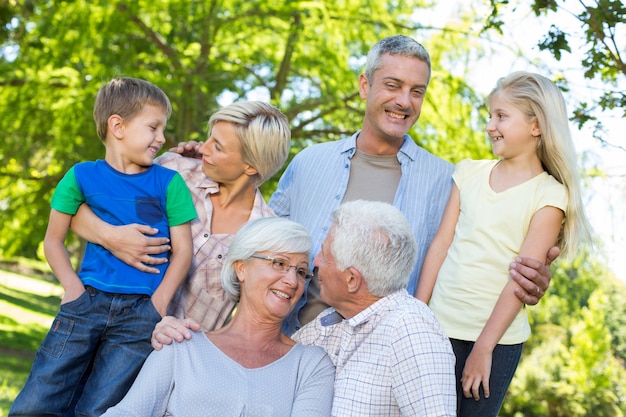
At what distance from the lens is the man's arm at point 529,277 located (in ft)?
9.41

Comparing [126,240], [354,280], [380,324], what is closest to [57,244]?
[126,240]

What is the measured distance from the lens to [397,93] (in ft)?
11.5

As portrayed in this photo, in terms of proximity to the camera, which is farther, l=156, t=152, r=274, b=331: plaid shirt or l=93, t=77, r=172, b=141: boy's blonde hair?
l=156, t=152, r=274, b=331: plaid shirt

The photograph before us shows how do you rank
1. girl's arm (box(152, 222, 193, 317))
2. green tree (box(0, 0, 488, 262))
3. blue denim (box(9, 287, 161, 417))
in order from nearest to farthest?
blue denim (box(9, 287, 161, 417)) → girl's arm (box(152, 222, 193, 317)) → green tree (box(0, 0, 488, 262))

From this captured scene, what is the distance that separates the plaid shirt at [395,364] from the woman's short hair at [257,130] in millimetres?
851

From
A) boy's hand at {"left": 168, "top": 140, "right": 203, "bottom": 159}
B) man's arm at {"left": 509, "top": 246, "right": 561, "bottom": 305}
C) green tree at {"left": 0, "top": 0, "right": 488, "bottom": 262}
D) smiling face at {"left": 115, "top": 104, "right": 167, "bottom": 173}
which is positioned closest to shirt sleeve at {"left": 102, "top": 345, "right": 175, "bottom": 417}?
smiling face at {"left": 115, "top": 104, "right": 167, "bottom": 173}

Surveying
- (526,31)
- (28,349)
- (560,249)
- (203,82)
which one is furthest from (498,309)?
(28,349)

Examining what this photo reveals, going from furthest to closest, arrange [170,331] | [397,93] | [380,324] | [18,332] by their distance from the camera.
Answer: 1. [18,332]
2. [397,93]
3. [170,331]
4. [380,324]

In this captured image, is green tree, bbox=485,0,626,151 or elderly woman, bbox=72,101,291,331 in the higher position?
green tree, bbox=485,0,626,151

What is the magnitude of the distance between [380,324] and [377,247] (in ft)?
0.90

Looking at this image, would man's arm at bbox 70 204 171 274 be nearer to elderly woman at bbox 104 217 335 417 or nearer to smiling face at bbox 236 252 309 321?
elderly woman at bbox 104 217 335 417

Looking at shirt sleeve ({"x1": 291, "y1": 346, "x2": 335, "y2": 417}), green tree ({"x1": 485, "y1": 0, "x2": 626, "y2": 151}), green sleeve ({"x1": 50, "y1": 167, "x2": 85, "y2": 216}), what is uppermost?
green tree ({"x1": 485, "y1": 0, "x2": 626, "y2": 151})

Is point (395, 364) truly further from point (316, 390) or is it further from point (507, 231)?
point (507, 231)

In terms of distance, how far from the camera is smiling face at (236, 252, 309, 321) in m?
2.90
